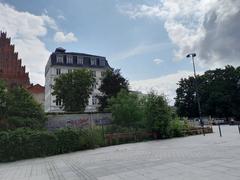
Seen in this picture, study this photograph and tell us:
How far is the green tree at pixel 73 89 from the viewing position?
119 feet

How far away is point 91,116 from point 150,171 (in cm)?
2165

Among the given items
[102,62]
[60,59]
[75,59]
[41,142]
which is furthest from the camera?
[102,62]

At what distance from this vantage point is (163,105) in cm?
2372

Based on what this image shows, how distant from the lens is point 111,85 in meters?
37.8

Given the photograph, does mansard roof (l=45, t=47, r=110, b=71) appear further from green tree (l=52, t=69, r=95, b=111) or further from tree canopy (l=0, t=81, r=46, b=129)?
tree canopy (l=0, t=81, r=46, b=129)

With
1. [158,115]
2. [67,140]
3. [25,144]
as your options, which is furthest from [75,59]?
[25,144]

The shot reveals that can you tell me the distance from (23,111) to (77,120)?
619cm

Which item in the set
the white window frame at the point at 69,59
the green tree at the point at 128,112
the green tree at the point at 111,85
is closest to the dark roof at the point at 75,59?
the white window frame at the point at 69,59

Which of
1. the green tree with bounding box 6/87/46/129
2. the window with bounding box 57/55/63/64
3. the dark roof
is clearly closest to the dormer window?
the dark roof

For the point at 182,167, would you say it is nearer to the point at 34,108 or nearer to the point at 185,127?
the point at 185,127

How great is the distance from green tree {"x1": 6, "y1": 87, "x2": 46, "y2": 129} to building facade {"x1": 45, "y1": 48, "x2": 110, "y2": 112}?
23513mm

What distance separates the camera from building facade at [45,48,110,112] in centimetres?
5127

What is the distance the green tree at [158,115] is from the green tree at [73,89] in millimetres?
14935

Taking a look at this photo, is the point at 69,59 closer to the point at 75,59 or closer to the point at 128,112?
the point at 75,59
